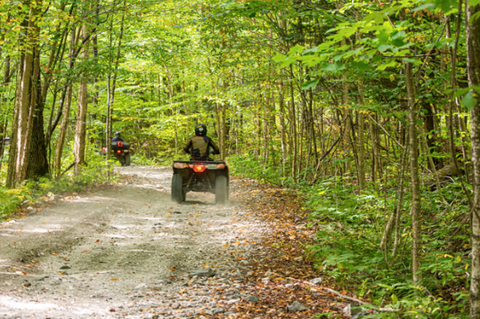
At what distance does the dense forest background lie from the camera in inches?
106

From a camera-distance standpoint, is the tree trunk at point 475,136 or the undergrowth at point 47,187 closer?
the tree trunk at point 475,136

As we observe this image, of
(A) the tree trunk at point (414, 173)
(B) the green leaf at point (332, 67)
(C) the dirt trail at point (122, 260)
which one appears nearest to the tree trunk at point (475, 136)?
(B) the green leaf at point (332, 67)

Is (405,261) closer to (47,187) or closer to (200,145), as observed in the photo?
(200,145)

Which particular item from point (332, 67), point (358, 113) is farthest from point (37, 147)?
point (332, 67)

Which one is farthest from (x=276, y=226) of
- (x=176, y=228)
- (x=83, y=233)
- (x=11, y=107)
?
(x=11, y=107)

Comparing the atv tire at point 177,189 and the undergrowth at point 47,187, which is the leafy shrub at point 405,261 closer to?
the atv tire at point 177,189

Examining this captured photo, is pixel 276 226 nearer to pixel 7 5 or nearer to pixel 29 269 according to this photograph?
pixel 29 269

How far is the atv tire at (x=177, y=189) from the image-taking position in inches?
369

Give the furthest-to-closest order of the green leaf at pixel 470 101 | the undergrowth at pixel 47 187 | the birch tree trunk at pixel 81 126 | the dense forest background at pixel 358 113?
the birch tree trunk at pixel 81 126, the undergrowth at pixel 47 187, the dense forest background at pixel 358 113, the green leaf at pixel 470 101

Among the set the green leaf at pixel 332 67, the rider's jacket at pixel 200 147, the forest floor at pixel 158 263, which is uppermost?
the green leaf at pixel 332 67

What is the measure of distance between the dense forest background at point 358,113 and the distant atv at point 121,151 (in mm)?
2550

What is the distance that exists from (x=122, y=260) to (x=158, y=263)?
0.53 meters

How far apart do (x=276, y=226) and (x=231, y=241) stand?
1.18 metres

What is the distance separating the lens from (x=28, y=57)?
27.5ft
